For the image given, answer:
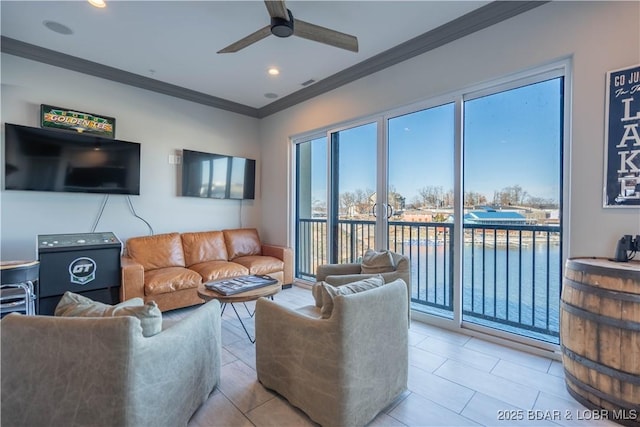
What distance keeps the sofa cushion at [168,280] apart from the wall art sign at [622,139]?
3783 mm

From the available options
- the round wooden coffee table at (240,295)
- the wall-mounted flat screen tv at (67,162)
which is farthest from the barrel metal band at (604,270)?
the wall-mounted flat screen tv at (67,162)

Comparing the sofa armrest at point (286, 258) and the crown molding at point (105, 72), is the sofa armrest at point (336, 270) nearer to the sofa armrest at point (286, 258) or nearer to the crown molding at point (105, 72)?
the sofa armrest at point (286, 258)

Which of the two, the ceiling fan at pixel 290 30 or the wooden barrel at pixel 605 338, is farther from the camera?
the ceiling fan at pixel 290 30

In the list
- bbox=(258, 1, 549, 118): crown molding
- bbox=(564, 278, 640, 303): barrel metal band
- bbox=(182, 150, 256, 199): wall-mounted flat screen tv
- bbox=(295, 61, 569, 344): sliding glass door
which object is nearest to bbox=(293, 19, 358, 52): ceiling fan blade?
bbox=(258, 1, 549, 118): crown molding

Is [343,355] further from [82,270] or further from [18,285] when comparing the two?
[82,270]

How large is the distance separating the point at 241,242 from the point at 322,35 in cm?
309

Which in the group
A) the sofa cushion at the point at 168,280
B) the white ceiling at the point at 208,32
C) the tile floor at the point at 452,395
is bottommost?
the tile floor at the point at 452,395

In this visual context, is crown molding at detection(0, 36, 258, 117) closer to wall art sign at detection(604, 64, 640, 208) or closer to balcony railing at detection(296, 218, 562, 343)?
balcony railing at detection(296, 218, 562, 343)

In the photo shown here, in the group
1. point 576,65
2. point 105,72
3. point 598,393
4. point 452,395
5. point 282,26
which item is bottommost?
point 452,395

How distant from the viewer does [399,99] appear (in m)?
3.16

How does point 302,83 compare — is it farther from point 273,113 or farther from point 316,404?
point 316,404

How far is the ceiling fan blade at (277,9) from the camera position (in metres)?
1.92

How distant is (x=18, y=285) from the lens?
2.34 meters

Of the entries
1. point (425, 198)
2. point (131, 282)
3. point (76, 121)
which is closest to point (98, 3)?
point (76, 121)
